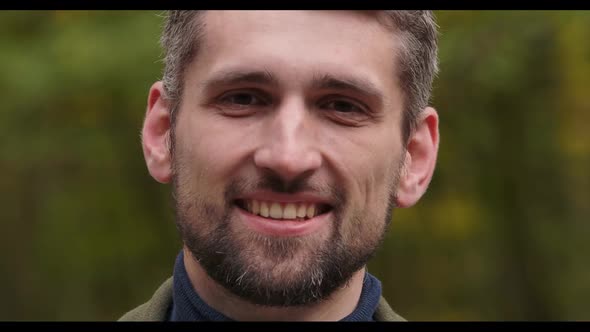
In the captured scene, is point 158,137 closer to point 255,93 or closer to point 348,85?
point 255,93

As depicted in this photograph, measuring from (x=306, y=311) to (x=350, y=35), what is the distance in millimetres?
802

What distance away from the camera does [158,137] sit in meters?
2.97

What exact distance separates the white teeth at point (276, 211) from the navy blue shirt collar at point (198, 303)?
0.38 m

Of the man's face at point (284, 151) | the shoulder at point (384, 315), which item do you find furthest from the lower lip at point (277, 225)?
the shoulder at point (384, 315)

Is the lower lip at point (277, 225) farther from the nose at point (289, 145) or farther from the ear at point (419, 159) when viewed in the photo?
the ear at point (419, 159)

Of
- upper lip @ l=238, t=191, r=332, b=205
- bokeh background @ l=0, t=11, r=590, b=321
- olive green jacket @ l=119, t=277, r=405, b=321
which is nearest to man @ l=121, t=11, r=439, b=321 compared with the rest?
upper lip @ l=238, t=191, r=332, b=205

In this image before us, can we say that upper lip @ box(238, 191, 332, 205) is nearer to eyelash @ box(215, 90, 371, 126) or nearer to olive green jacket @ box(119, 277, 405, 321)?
eyelash @ box(215, 90, 371, 126)

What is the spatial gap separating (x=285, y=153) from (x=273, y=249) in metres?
0.28

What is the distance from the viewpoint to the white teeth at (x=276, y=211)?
8.47 ft

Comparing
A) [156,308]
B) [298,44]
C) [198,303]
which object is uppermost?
[298,44]

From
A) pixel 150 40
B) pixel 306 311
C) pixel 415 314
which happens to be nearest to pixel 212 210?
pixel 306 311

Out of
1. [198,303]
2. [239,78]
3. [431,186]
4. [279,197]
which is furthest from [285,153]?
[431,186]
